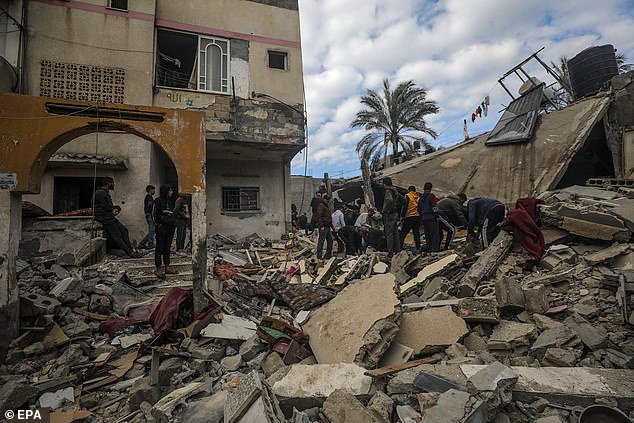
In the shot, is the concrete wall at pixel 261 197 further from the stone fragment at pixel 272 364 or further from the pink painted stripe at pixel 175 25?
the stone fragment at pixel 272 364

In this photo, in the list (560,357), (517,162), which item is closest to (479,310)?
(560,357)

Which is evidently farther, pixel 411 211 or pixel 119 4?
pixel 119 4

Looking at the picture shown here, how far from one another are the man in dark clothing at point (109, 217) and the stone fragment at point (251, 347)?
4.82 meters

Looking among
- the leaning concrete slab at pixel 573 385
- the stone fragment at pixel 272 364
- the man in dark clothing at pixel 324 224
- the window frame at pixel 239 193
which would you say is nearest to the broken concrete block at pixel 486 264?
the leaning concrete slab at pixel 573 385

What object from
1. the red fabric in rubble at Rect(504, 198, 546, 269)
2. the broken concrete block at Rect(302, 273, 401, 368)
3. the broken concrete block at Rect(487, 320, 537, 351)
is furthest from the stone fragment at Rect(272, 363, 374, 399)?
the red fabric in rubble at Rect(504, 198, 546, 269)

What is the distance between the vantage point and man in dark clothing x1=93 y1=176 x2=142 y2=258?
7.20 metres

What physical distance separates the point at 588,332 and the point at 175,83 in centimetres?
1381

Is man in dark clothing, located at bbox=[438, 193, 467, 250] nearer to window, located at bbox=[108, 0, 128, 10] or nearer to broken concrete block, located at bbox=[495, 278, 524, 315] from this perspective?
broken concrete block, located at bbox=[495, 278, 524, 315]

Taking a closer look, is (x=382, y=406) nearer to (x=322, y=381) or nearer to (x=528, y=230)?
(x=322, y=381)

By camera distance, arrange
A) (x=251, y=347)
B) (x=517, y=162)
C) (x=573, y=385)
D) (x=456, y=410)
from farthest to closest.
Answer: (x=517, y=162) < (x=251, y=347) < (x=573, y=385) < (x=456, y=410)

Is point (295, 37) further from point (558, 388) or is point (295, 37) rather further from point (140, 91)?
point (558, 388)

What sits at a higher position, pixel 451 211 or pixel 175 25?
pixel 175 25

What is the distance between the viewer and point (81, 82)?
29.7 feet

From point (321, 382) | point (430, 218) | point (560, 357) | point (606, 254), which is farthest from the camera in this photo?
point (430, 218)
